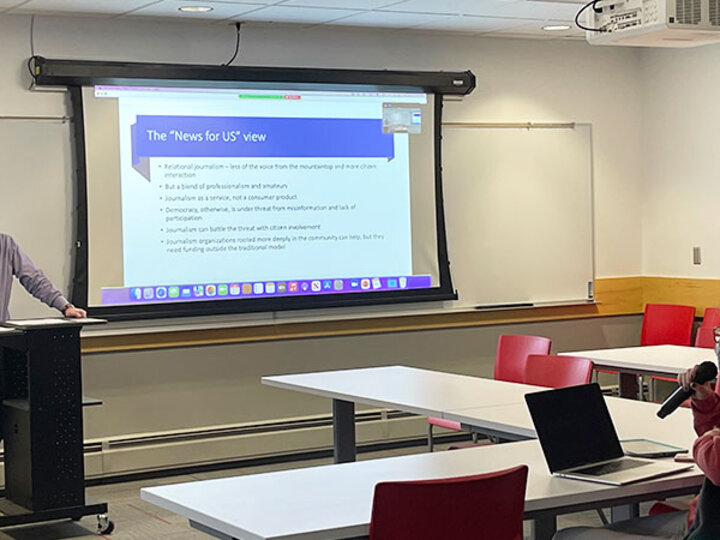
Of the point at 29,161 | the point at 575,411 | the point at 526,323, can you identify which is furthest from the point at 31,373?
the point at 526,323

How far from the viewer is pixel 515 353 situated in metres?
6.20

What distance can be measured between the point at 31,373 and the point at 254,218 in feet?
7.11

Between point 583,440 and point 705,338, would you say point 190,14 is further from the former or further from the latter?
point 583,440

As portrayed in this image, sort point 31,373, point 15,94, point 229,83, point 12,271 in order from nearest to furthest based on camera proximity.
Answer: point 31,373
point 12,271
point 15,94
point 229,83

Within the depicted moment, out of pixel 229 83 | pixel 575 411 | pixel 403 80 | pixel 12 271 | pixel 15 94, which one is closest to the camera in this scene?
pixel 575 411

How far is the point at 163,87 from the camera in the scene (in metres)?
6.93

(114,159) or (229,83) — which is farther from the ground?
(229,83)

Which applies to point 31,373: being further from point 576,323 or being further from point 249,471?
point 576,323

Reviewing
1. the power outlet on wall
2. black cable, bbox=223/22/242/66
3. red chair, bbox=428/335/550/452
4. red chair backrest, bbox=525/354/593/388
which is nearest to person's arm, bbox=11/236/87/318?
black cable, bbox=223/22/242/66

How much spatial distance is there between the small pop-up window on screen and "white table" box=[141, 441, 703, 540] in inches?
165

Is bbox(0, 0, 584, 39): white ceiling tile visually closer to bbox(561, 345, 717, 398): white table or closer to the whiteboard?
the whiteboard

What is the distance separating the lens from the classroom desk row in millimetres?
2842

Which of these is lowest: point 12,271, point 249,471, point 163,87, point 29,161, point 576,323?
point 249,471

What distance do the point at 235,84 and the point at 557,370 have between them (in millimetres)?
2917
